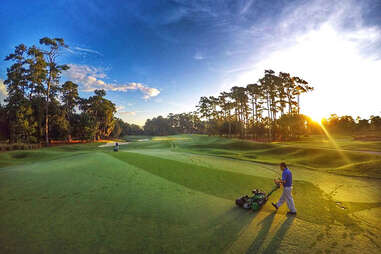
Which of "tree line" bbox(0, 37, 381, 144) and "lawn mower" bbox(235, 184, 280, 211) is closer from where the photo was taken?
"lawn mower" bbox(235, 184, 280, 211)

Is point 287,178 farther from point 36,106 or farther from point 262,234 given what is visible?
point 36,106

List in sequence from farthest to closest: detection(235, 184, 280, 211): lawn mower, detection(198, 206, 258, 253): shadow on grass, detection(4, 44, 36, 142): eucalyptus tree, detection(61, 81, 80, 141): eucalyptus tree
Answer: detection(61, 81, 80, 141): eucalyptus tree, detection(4, 44, 36, 142): eucalyptus tree, detection(235, 184, 280, 211): lawn mower, detection(198, 206, 258, 253): shadow on grass

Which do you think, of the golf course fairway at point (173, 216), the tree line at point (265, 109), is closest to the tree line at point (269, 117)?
the tree line at point (265, 109)

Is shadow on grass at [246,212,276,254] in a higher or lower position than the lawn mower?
lower

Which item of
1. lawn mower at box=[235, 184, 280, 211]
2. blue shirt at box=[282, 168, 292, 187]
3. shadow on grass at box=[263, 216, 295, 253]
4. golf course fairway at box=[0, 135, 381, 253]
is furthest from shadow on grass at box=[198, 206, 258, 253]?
blue shirt at box=[282, 168, 292, 187]

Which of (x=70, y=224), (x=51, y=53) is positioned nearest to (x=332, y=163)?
(x=70, y=224)

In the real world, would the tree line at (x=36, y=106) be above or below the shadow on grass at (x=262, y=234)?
above

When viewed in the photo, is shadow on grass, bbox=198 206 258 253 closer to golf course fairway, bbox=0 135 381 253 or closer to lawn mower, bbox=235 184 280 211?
golf course fairway, bbox=0 135 381 253

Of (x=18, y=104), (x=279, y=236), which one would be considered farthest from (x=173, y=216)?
(x=18, y=104)

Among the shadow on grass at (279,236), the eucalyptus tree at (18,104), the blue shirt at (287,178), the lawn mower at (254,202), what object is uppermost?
the eucalyptus tree at (18,104)

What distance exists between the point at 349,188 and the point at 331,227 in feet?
23.0

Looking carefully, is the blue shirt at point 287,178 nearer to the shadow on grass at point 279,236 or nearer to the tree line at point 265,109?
the shadow on grass at point 279,236

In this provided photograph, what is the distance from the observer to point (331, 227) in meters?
5.68

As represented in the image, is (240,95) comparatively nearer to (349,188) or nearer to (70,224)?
(349,188)
